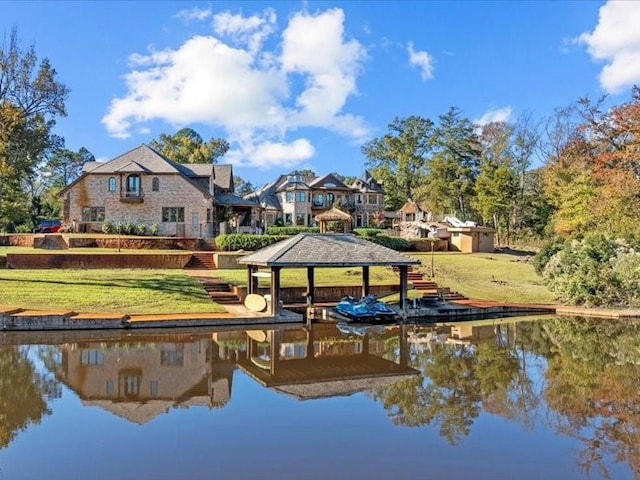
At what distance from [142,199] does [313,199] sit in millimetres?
→ 19857

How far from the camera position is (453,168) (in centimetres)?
5847

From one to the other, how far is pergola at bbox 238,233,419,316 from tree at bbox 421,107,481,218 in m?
37.2

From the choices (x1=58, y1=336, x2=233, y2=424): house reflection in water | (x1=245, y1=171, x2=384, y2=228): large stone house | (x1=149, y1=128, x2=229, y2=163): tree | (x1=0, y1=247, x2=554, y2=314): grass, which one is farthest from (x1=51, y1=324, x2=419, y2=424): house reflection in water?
(x1=149, y1=128, x2=229, y2=163): tree

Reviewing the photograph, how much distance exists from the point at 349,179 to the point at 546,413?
70587mm

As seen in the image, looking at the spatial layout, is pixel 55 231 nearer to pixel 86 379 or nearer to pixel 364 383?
pixel 86 379

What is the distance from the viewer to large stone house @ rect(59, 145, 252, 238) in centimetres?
3934

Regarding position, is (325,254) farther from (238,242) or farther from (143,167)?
(143,167)

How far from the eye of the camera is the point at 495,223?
55094 mm

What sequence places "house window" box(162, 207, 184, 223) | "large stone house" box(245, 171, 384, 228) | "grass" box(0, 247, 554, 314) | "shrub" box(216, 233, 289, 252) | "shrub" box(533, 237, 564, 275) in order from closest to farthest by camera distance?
"grass" box(0, 247, 554, 314), "shrub" box(533, 237, 564, 275), "shrub" box(216, 233, 289, 252), "house window" box(162, 207, 184, 223), "large stone house" box(245, 171, 384, 228)

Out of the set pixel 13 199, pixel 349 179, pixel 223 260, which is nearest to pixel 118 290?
pixel 223 260

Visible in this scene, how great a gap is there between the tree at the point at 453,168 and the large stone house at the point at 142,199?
2821cm

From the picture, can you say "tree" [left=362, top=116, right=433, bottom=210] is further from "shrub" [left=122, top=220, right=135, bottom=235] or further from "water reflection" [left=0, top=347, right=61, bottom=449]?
"water reflection" [left=0, top=347, right=61, bottom=449]

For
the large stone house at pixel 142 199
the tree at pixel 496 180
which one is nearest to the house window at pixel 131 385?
the large stone house at pixel 142 199

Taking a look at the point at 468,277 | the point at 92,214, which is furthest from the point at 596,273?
the point at 92,214
